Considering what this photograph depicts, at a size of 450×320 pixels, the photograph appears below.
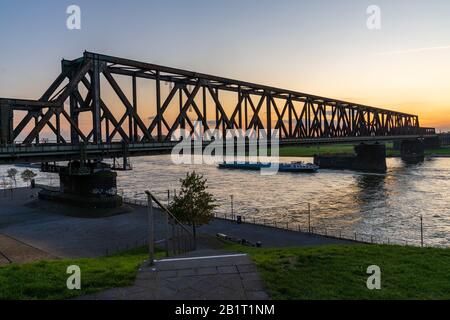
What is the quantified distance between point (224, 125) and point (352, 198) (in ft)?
95.1

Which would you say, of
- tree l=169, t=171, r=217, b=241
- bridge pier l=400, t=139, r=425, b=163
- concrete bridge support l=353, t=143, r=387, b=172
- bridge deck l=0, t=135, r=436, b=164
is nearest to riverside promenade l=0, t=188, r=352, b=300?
tree l=169, t=171, r=217, b=241

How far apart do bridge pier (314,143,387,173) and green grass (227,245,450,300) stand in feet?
399

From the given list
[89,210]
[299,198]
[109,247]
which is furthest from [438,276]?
[299,198]

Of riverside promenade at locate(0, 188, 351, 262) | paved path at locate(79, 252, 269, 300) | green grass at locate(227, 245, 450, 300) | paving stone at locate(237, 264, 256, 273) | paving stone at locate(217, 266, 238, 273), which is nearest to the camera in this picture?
paved path at locate(79, 252, 269, 300)

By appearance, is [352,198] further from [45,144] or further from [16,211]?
[16,211]

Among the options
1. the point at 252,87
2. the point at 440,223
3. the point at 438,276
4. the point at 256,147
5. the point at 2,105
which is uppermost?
the point at 252,87

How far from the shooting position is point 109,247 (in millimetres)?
36156

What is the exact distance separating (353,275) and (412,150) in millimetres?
189667

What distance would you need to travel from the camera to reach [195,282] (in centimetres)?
1019

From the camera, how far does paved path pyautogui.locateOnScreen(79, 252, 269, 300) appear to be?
9.24 meters

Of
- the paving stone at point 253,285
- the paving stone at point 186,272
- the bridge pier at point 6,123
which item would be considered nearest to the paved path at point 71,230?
the bridge pier at point 6,123

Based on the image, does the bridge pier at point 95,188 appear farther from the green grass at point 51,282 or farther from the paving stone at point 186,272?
the paving stone at point 186,272

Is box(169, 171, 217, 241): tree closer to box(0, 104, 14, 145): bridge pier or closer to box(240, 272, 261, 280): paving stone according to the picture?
box(0, 104, 14, 145): bridge pier

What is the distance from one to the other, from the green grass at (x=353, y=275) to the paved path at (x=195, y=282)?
524mm
